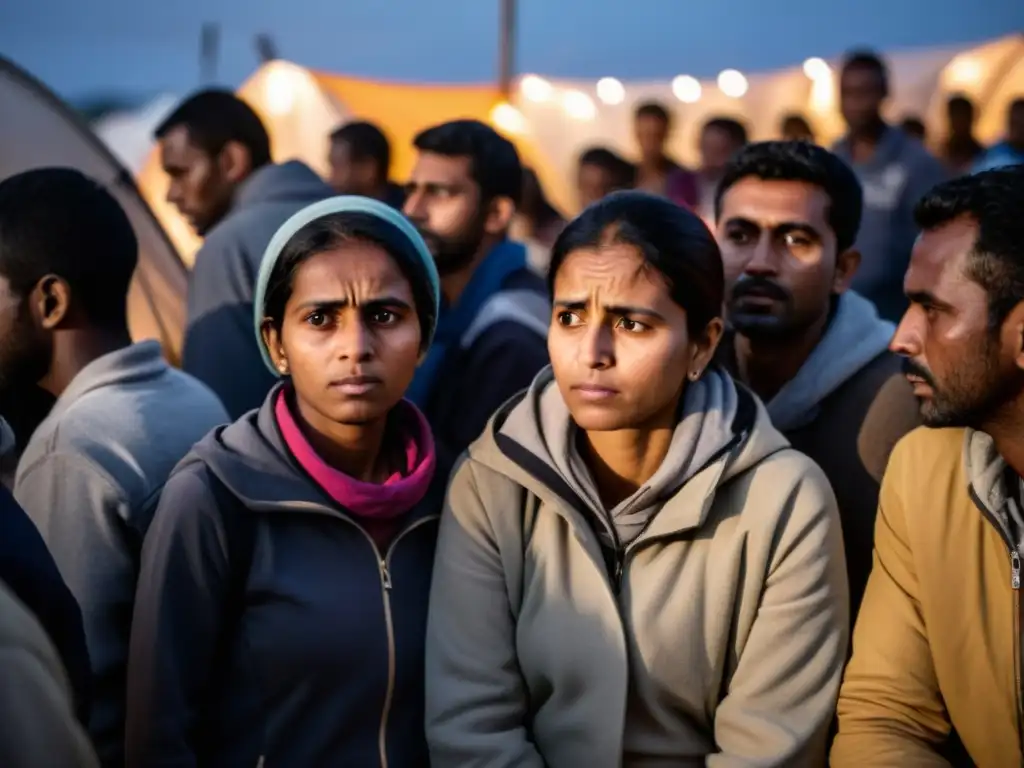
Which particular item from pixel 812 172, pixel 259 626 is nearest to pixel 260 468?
pixel 259 626

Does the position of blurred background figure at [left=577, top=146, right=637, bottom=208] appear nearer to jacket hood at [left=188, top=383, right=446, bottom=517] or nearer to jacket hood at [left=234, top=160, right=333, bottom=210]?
jacket hood at [left=234, top=160, right=333, bottom=210]

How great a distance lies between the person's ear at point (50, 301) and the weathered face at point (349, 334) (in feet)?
2.03

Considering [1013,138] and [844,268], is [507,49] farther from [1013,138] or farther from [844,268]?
[844,268]

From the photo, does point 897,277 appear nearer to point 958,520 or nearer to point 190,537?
point 958,520

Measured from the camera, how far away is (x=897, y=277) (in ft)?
19.3

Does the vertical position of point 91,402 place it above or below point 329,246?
below

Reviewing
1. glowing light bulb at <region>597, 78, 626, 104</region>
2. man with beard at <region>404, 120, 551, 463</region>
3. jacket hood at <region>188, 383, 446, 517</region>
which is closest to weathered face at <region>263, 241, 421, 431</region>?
jacket hood at <region>188, 383, 446, 517</region>

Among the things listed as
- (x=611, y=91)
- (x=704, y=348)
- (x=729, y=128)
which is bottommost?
(x=704, y=348)

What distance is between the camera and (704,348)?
266 centimetres

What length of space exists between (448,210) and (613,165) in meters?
4.06

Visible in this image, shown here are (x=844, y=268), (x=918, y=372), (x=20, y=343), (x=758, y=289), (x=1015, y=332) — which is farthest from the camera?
(x=844, y=268)

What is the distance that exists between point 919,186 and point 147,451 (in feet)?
14.8

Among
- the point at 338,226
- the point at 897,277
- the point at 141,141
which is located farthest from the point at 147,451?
the point at 141,141

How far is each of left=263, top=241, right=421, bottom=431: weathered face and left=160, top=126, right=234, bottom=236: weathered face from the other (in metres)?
2.39
